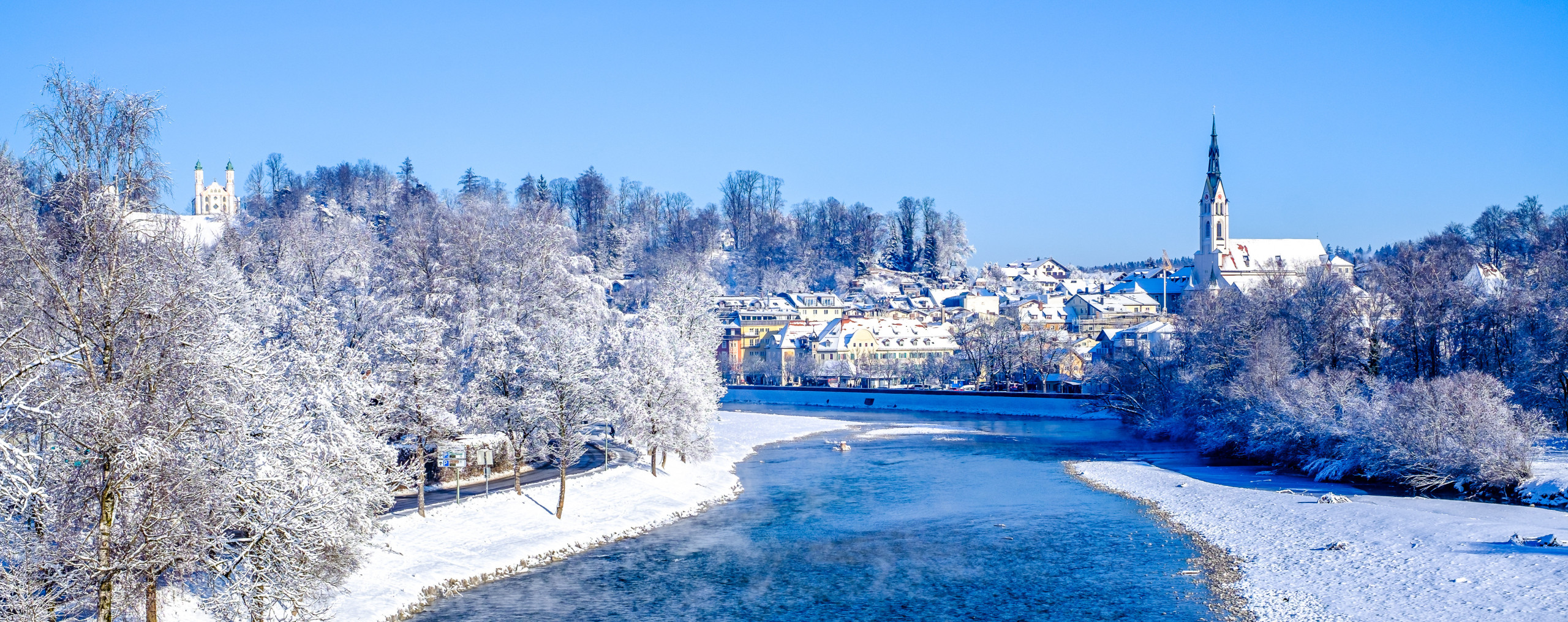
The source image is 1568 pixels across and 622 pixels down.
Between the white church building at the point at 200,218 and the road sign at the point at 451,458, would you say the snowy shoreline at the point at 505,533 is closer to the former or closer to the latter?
the road sign at the point at 451,458

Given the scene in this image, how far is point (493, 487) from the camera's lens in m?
33.4

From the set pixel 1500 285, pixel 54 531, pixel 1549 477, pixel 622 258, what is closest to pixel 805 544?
pixel 54 531

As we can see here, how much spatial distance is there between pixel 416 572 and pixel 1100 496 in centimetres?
2195

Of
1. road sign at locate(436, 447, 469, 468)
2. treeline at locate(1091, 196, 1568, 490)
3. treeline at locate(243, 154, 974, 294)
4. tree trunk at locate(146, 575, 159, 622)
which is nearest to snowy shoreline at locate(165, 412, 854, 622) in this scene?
road sign at locate(436, 447, 469, 468)

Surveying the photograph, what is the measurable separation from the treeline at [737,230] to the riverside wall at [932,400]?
44.9 m

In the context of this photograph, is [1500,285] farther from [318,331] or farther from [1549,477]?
[318,331]

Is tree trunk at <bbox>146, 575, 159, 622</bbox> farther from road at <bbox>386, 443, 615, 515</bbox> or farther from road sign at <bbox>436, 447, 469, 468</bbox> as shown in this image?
road sign at <bbox>436, 447, 469, 468</bbox>

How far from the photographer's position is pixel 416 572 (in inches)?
951

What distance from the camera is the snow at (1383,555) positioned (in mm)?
21469

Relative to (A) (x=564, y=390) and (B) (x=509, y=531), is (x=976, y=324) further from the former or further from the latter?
(B) (x=509, y=531)

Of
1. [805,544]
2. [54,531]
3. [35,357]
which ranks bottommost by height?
[805,544]

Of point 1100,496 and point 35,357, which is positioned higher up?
point 35,357

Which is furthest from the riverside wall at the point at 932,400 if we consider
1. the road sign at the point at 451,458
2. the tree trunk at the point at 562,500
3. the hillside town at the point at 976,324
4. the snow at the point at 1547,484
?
the road sign at the point at 451,458

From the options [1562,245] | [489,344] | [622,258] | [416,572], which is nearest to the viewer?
[416,572]
